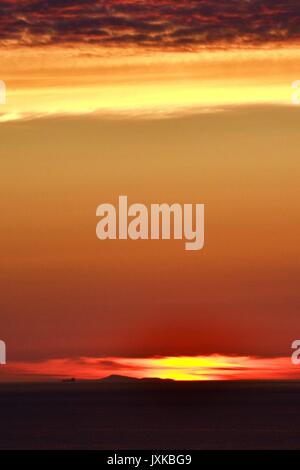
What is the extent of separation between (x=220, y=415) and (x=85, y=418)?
757 inches

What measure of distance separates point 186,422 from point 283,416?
1864 cm

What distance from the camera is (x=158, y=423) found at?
171 meters
